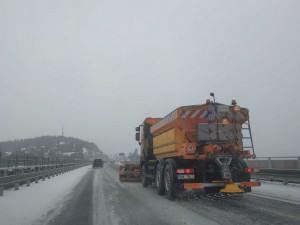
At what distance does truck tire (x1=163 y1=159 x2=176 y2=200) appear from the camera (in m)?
7.20

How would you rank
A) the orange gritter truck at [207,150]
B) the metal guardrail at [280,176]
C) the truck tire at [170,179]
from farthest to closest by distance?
the metal guardrail at [280,176] → the truck tire at [170,179] → the orange gritter truck at [207,150]

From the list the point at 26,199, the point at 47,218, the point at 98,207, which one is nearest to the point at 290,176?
the point at 98,207

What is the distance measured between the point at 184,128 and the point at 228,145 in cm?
144

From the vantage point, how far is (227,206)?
6.25 meters

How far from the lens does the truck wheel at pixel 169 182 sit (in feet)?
23.6

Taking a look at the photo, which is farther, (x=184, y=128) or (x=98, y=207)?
(x=184, y=128)

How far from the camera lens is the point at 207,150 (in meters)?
6.83

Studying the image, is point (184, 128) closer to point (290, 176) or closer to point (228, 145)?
point (228, 145)

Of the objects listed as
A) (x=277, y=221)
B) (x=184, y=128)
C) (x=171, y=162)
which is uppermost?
(x=184, y=128)

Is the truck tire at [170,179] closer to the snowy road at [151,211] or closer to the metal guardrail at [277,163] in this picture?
the snowy road at [151,211]

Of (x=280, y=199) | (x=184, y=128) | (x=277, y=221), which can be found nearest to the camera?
(x=277, y=221)

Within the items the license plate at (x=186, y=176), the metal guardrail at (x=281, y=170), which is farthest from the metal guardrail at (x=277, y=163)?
the license plate at (x=186, y=176)

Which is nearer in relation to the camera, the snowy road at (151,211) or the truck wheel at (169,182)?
the snowy road at (151,211)

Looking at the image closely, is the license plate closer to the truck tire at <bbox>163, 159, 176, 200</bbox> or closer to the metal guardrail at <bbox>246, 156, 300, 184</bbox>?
the truck tire at <bbox>163, 159, 176, 200</bbox>
